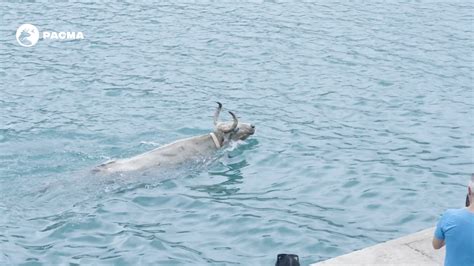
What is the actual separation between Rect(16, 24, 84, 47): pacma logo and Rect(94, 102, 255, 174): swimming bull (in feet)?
25.8

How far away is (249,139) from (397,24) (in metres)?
10.0

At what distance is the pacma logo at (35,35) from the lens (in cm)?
2214

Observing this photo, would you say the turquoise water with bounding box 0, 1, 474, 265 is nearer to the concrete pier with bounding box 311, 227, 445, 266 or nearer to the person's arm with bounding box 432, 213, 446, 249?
the concrete pier with bounding box 311, 227, 445, 266

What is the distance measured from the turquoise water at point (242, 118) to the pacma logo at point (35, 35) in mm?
224

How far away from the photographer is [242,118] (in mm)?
17188

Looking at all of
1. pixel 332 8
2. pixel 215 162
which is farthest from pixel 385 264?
pixel 332 8

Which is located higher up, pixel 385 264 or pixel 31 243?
pixel 385 264

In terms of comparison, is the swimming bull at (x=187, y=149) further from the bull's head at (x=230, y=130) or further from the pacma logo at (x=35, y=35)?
the pacma logo at (x=35, y=35)

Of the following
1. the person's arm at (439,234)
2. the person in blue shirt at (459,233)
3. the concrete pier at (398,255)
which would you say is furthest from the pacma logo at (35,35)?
the person in blue shirt at (459,233)

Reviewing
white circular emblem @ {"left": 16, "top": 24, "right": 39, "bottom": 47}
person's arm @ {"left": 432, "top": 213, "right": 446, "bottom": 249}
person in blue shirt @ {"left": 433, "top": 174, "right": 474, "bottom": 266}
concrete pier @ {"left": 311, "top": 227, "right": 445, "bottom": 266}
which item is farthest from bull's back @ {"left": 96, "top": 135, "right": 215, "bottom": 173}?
white circular emblem @ {"left": 16, "top": 24, "right": 39, "bottom": 47}

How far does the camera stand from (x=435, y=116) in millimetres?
17500

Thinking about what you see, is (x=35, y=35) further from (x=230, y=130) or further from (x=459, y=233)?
(x=459, y=233)

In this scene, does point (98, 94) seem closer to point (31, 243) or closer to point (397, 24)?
point (31, 243)

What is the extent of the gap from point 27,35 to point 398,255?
15.0 metres
